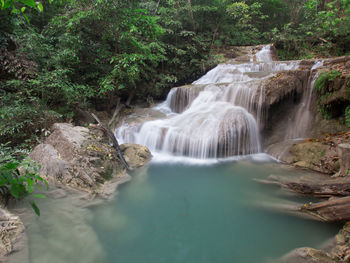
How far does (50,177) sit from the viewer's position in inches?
154

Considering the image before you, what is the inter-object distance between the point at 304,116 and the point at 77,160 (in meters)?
7.11

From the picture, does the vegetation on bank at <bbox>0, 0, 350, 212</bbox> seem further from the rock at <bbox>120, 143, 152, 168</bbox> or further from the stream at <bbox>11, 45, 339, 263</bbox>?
the rock at <bbox>120, 143, 152, 168</bbox>

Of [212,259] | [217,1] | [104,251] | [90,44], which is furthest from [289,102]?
[217,1]

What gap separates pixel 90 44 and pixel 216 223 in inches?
316

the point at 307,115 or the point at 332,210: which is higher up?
the point at 307,115

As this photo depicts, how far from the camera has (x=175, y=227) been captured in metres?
3.43

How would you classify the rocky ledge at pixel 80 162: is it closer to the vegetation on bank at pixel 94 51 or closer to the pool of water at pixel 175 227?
the pool of water at pixel 175 227

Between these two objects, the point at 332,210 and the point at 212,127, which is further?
the point at 212,127

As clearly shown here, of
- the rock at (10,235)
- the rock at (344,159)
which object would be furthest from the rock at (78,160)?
the rock at (344,159)

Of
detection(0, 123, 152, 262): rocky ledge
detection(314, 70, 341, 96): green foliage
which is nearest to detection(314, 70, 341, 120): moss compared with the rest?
detection(314, 70, 341, 96): green foliage

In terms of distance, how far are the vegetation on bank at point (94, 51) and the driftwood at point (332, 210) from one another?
3.90 meters

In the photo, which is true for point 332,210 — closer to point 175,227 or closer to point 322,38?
point 175,227

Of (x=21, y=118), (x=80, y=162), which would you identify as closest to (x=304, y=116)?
(x=80, y=162)

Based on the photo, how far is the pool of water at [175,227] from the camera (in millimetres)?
2758
